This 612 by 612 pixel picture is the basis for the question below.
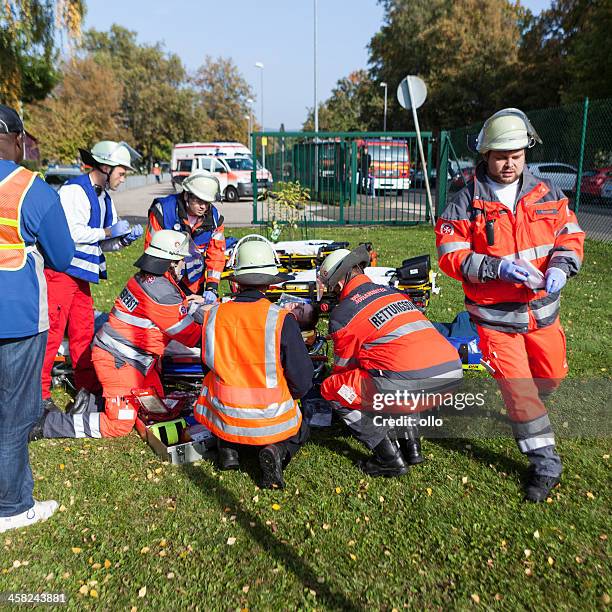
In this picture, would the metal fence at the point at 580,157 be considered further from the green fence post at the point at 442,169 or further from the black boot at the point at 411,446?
the black boot at the point at 411,446

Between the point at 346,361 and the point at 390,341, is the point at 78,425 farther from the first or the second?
the point at 390,341

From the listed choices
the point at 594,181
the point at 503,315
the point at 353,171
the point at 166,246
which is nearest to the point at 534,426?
the point at 503,315

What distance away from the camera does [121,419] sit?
4207 mm

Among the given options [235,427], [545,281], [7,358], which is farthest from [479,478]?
[7,358]

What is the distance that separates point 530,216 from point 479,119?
3651cm

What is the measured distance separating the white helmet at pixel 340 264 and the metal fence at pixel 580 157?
25.4 ft

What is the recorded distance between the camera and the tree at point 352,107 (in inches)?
1957

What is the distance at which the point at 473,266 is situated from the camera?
129 inches

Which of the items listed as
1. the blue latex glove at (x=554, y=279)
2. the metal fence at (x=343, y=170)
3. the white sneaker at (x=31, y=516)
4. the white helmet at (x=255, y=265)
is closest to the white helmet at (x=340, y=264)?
the white helmet at (x=255, y=265)

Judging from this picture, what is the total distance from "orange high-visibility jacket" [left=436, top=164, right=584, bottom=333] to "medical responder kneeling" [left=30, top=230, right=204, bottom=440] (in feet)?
6.28

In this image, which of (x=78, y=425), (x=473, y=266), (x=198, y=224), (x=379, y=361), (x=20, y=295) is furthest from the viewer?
(x=198, y=224)

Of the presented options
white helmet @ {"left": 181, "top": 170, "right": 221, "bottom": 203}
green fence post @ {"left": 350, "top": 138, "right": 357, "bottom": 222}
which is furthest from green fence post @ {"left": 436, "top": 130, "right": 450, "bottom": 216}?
white helmet @ {"left": 181, "top": 170, "right": 221, "bottom": 203}

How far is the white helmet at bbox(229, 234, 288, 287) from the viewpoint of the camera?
11.3 feet

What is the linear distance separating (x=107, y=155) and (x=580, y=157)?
32.6 ft
